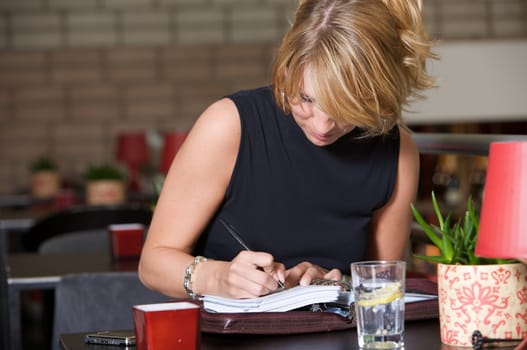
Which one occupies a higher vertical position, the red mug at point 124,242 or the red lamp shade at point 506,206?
the red lamp shade at point 506,206

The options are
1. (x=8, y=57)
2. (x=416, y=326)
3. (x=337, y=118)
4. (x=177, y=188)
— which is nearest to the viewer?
(x=416, y=326)

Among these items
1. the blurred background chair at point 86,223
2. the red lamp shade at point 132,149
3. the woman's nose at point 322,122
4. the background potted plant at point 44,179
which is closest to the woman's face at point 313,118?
the woman's nose at point 322,122

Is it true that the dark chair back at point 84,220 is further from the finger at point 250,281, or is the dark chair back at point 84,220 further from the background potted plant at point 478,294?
the background potted plant at point 478,294

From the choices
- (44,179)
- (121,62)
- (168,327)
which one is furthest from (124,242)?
→ (121,62)

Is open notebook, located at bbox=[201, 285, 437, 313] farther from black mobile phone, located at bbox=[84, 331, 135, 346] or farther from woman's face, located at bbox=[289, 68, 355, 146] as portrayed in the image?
woman's face, located at bbox=[289, 68, 355, 146]

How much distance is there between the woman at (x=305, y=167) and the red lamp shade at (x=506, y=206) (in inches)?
14.8

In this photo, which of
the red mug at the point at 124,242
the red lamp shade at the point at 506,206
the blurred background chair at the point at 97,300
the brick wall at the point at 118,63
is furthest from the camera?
the brick wall at the point at 118,63

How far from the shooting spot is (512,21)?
6977mm

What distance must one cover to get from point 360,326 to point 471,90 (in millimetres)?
2005

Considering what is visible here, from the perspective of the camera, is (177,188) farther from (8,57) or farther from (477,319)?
(8,57)

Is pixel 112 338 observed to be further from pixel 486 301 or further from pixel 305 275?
pixel 486 301

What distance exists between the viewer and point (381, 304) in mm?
1105

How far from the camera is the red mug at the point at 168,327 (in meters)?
1.07

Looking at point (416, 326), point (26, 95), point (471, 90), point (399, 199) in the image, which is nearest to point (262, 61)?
point (26, 95)
